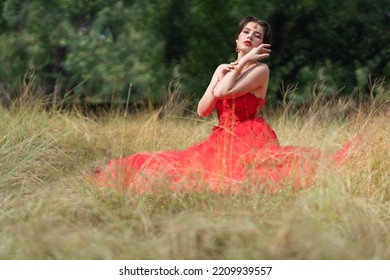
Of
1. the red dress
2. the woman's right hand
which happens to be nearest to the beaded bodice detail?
the red dress

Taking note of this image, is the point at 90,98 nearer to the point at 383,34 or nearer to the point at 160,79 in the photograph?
the point at 160,79

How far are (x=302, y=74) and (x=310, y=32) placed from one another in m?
0.55

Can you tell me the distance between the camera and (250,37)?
14.8 ft

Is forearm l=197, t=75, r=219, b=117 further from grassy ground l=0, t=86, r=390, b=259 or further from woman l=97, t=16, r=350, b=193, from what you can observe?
grassy ground l=0, t=86, r=390, b=259

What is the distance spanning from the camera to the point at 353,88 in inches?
351

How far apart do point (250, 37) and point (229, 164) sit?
829mm

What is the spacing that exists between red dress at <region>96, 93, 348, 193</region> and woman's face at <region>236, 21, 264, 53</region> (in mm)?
309

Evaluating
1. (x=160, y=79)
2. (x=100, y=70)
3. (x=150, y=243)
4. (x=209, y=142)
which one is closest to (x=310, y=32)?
(x=160, y=79)

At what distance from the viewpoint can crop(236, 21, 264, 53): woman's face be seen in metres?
4.50

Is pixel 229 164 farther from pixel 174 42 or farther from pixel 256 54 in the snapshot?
pixel 174 42

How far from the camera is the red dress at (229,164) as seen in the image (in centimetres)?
377

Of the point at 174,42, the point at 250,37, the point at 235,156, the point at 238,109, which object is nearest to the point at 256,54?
the point at 250,37

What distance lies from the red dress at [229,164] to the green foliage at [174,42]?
4.05 m

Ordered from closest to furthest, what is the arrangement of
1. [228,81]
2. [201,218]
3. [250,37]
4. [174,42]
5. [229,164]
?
[201,218]
[229,164]
[228,81]
[250,37]
[174,42]
